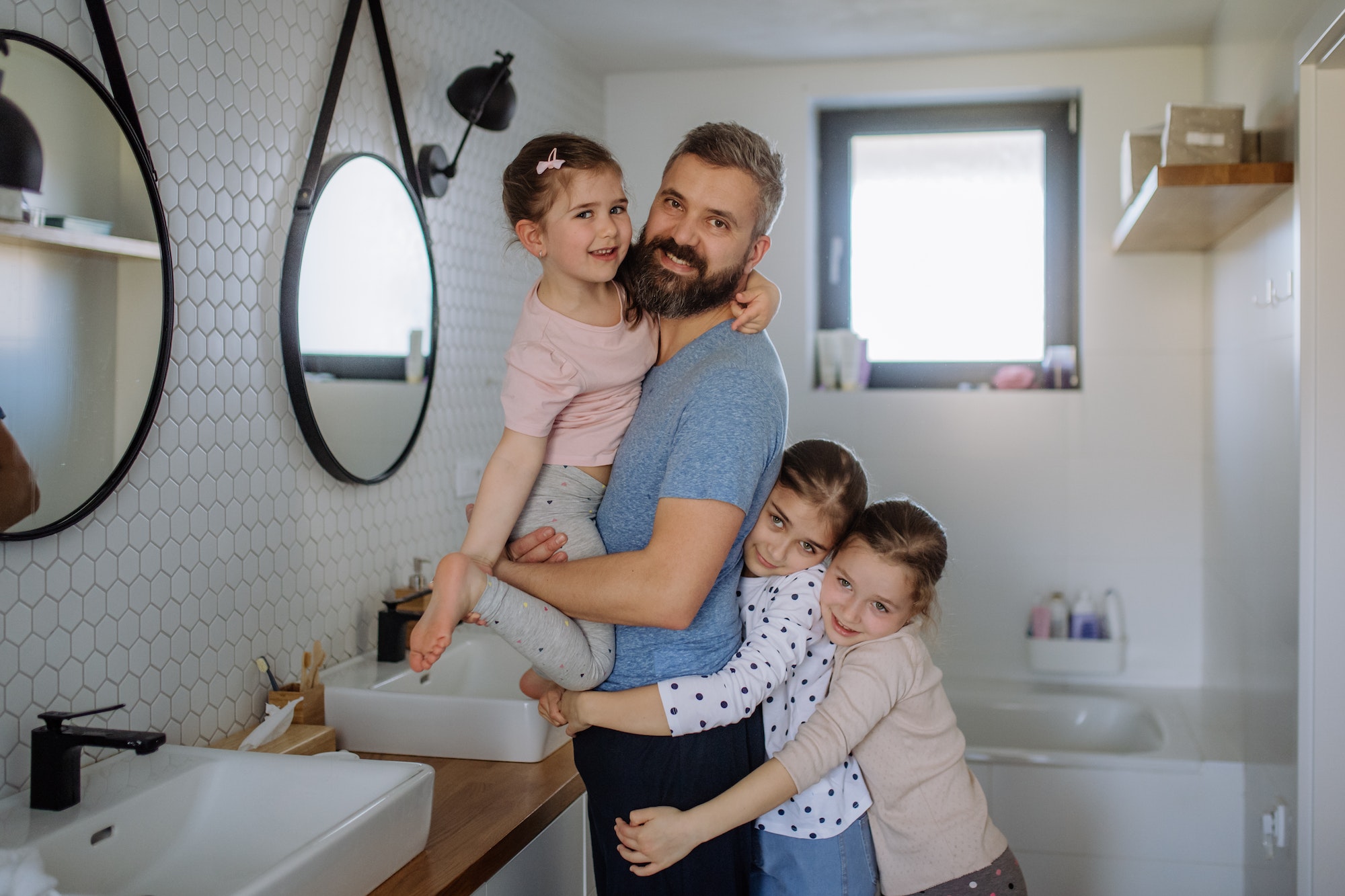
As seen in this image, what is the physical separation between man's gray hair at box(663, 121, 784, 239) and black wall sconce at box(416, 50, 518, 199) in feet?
3.46

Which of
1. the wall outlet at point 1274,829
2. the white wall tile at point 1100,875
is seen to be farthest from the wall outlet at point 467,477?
the wall outlet at point 1274,829

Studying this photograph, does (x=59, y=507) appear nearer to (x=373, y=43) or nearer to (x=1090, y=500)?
(x=373, y=43)

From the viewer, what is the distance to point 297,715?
179cm

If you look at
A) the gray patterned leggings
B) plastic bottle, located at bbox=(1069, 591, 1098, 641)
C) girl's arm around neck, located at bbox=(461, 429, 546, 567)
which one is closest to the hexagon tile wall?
girl's arm around neck, located at bbox=(461, 429, 546, 567)

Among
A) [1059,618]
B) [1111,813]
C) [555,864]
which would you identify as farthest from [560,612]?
[1059,618]

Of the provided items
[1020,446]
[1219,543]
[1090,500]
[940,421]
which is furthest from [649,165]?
[1219,543]

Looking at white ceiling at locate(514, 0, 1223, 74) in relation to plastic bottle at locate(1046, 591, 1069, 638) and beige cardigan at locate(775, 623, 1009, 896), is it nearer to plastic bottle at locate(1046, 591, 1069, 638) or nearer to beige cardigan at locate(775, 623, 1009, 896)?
plastic bottle at locate(1046, 591, 1069, 638)

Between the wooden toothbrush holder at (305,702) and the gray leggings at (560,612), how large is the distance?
0.72 meters

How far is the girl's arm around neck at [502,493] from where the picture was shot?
1274 millimetres

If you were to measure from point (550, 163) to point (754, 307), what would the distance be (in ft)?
1.09

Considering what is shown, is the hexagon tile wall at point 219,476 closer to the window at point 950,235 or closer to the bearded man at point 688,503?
the bearded man at point 688,503

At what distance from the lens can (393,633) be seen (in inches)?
79.8

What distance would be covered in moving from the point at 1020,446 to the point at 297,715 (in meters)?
2.39

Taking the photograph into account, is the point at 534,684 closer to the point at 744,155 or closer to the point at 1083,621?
the point at 744,155
